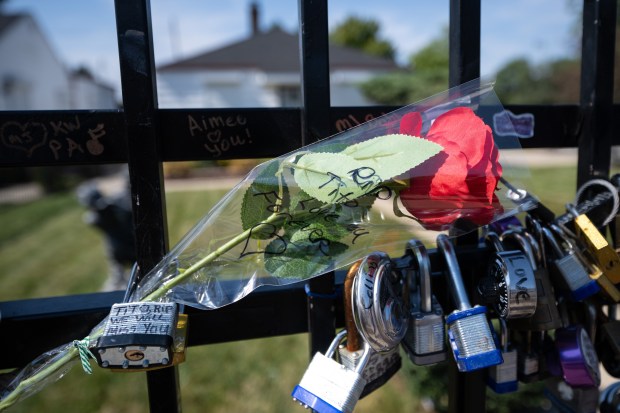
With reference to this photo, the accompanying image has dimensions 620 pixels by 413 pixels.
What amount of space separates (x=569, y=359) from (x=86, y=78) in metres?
34.8

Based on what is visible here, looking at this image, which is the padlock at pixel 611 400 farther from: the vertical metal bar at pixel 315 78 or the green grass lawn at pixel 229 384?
the vertical metal bar at pixel 315 78

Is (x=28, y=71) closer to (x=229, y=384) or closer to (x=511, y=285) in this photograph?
(x=229, y=384)

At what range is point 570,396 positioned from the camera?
1.08m

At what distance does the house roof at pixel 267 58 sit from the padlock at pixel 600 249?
68.0 ft

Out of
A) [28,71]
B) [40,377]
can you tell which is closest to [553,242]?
[40,377]

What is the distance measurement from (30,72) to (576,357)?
2778 cm

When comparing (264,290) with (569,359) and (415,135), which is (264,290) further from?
(569,359)

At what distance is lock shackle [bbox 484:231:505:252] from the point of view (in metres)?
0.98

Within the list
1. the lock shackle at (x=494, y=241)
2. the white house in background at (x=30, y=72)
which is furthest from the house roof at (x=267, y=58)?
the lock shackle at (x=494, y=241)

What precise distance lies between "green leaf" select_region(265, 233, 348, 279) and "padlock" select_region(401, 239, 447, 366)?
7.0 inches

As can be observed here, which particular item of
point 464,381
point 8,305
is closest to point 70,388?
point 8,305

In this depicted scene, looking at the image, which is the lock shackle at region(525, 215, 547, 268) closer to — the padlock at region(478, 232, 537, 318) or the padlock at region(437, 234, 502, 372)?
the padlock at region(478, 232, 537, 318)

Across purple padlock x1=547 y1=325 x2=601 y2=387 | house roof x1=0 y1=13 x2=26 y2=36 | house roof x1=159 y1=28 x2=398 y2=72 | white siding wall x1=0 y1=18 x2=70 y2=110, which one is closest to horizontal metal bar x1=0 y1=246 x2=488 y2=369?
purple padlock x1=547 y1=325 x2=601 y2=387

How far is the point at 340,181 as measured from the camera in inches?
30.3
